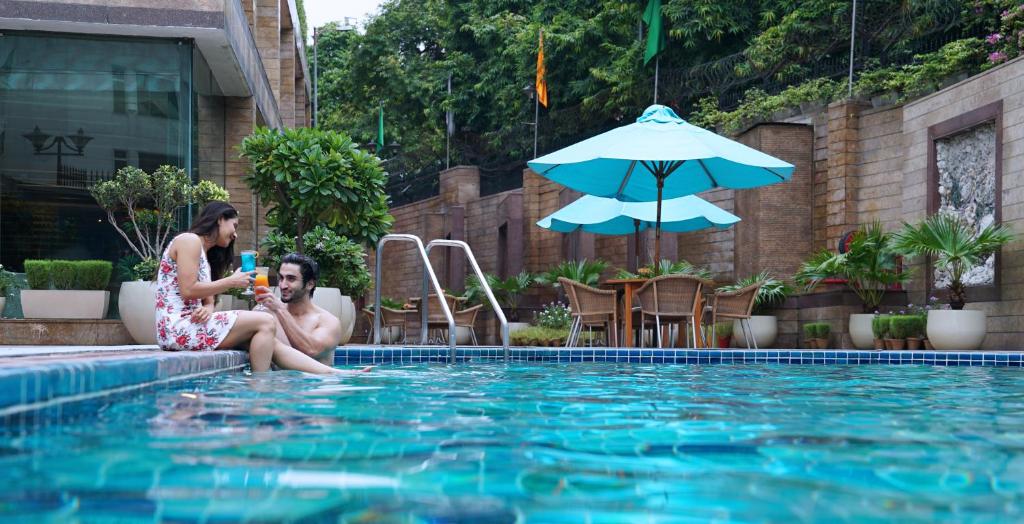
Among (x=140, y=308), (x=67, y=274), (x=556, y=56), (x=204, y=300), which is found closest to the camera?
(x=204, y=300)

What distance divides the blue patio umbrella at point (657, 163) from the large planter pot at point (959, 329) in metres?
2.16

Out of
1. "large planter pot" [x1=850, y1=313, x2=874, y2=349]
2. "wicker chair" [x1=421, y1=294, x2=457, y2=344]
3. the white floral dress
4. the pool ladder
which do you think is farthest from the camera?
"wicker chair" [x1=421, y1=294, x2=457, y2=344]

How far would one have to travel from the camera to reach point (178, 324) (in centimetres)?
557

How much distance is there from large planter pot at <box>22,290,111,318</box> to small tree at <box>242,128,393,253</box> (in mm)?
1760

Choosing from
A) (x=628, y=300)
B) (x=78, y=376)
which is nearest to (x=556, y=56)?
(x=628, y=300)

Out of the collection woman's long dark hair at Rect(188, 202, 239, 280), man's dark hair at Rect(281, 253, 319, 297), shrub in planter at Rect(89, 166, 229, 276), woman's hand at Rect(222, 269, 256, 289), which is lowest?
woman's hand at Rect(222, 269, 256, 289)

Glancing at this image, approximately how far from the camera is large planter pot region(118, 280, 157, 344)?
8.34m

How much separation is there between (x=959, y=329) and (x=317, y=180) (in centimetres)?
648

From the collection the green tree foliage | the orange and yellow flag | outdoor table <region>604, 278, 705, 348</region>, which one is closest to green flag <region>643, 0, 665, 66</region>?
the green tree foliage

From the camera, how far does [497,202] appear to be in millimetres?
22953

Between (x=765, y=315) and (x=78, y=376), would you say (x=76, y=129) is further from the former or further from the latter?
(x=765, y=315)

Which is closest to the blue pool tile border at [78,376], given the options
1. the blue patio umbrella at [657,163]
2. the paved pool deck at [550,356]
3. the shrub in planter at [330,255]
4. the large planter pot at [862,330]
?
the paved pool deck at [550,356]

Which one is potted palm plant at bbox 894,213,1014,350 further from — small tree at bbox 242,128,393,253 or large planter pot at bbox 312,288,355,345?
large planter pot at bbox 312,288,355,345

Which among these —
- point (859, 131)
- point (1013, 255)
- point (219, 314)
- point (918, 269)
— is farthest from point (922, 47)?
point (219, 314)
